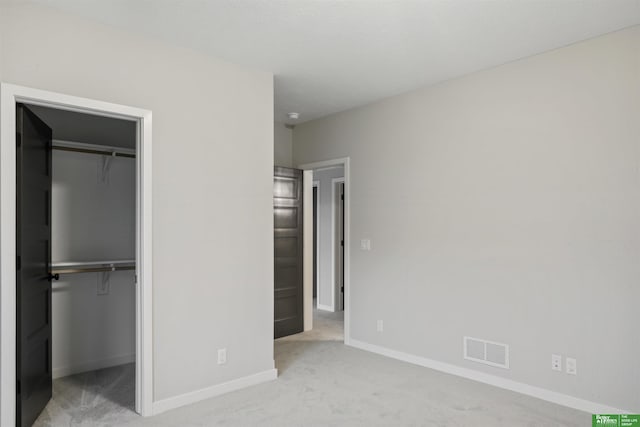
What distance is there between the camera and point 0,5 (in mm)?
2367

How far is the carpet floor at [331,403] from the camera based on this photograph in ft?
9.22

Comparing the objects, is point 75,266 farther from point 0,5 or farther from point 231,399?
point 0,5

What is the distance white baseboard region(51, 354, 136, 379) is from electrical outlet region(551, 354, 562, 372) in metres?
3.73

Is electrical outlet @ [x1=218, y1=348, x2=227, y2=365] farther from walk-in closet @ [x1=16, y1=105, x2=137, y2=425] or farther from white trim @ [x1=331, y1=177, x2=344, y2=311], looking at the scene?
white trim @ [x1=331, y1=177, x2=344, y2=311]

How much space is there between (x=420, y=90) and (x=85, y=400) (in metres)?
3.89

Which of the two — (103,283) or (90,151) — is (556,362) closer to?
(103,283)

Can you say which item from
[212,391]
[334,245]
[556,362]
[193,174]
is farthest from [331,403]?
[334,245]

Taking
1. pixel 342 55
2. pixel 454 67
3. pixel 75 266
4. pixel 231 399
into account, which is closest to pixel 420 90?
pixel 454 67

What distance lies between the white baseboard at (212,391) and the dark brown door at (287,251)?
4.49 feet

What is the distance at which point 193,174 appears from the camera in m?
3.18

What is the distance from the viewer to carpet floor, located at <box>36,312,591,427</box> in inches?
111

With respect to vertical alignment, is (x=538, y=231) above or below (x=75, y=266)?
above

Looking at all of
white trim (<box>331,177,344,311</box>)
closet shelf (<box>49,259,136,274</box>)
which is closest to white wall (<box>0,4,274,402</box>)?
closet shelf (<box>49,259,136,274</box>)

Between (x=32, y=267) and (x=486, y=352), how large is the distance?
11.4ft
